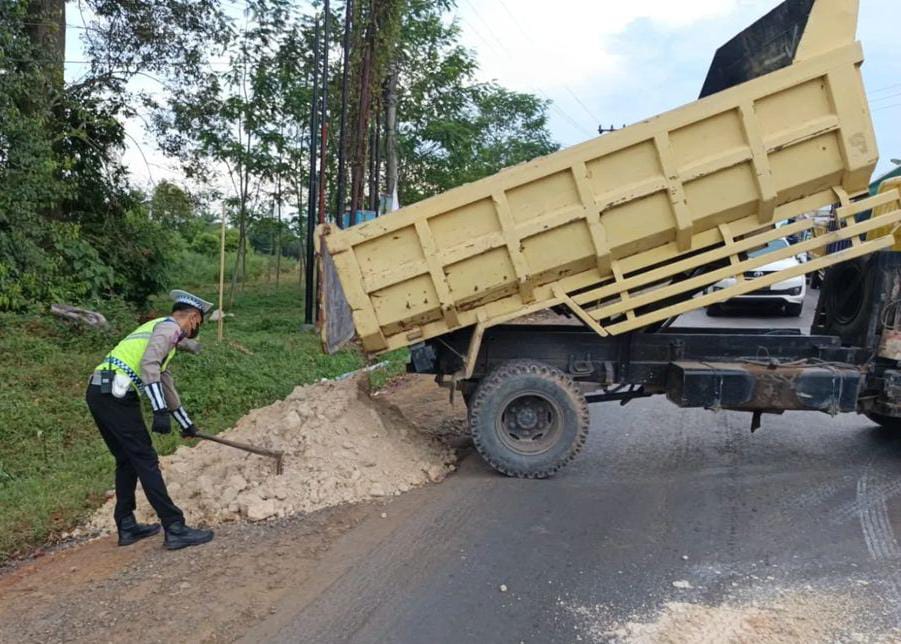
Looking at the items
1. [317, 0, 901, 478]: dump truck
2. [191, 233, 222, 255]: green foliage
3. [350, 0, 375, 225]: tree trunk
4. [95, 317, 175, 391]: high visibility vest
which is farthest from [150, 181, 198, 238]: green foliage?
[191, 233, 222, 255]: green foliage

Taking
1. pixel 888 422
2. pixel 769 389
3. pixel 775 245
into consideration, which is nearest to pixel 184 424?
pixel 769 389

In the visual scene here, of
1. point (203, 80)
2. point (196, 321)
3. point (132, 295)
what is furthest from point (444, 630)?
point (203, 80)

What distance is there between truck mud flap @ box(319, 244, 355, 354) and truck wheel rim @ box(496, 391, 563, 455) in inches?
52.9

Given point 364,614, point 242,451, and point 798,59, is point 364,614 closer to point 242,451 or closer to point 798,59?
point 242,451

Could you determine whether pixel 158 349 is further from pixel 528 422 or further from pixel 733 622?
pixel 733 622

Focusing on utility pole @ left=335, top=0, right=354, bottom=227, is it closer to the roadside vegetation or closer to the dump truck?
the roadside vegetation

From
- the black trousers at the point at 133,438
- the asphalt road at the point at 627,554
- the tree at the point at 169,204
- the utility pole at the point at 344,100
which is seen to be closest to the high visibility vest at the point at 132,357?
the black trousers at the point at 133,438

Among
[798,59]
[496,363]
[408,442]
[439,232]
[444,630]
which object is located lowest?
[444,630]

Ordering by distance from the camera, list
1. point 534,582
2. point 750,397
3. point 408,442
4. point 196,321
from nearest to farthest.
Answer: point 534,582
point 196,321
point 750,397
point 408,442

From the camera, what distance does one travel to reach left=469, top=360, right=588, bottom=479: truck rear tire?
5574 millimetres

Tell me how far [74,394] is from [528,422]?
4767 millimetres

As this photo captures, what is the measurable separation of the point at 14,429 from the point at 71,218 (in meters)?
8.00

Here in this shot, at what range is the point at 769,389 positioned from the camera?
18.5ft

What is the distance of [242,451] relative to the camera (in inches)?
214
